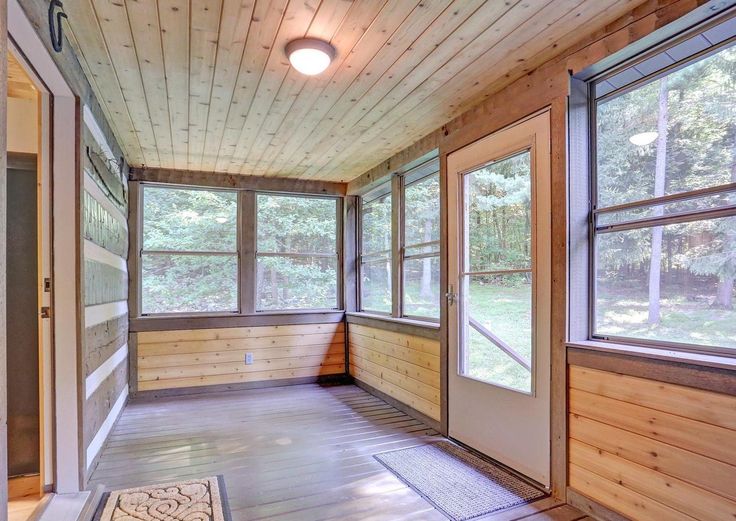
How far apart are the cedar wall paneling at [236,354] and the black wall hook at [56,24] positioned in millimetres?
3145

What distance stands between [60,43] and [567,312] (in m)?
2.69

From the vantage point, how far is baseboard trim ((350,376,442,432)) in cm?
348

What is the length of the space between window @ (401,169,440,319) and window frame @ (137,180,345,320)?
1.27m

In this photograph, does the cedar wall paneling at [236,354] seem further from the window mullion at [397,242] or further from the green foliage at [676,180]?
the green foliage at [676,180]

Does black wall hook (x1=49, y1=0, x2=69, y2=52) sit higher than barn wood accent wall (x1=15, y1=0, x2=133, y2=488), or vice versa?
black wall hook (x1=49, y1=0, x2=69, y2=52)

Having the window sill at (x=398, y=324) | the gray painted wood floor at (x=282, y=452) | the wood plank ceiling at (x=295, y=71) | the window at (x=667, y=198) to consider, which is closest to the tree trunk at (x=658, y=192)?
the window at (x=667, y=198)

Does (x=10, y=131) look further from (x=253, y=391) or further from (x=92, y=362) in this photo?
(x=253, y=391)

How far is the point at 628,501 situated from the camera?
1985 millimetres

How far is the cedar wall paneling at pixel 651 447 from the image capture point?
5.49 feet

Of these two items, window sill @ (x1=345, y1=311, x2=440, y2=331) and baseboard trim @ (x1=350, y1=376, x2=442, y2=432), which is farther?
window sill @ (x1=345, y1=311, x2=440, y2=331)

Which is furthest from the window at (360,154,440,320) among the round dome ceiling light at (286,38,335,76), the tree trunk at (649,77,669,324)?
the tree trunk at (649,77,669,324)

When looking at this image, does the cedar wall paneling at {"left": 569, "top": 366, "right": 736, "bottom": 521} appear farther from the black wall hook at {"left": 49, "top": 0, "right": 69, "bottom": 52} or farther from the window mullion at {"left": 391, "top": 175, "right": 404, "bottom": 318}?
the black wall hook at {"left": 49, "top": 0, "right": 69, "bottom": 52}

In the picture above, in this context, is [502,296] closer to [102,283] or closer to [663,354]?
[663,354]

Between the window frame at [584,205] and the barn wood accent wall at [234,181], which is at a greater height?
the barn wood accent wall at [234,181]
